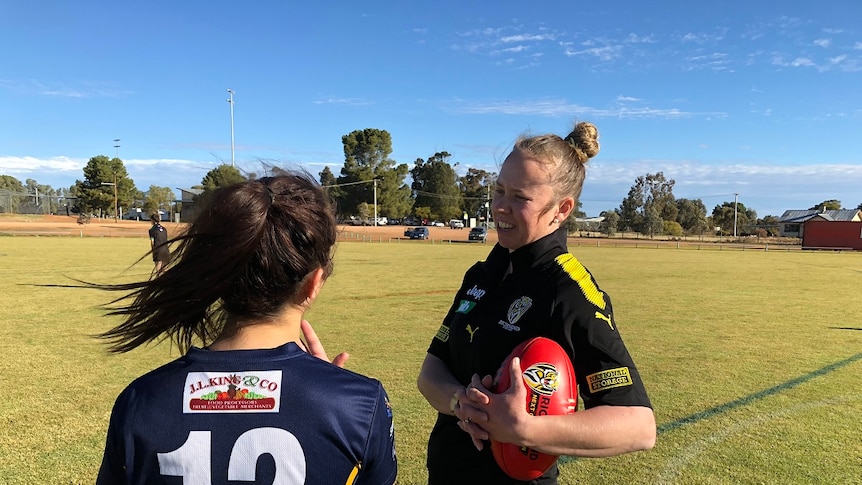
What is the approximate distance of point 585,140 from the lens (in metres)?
2.21

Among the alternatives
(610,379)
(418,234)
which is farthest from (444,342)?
(418,234)

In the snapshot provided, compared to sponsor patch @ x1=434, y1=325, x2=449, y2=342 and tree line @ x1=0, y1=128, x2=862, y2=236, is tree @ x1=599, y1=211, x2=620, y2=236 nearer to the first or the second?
tree line @ x1=0, y1=128, x2=862, y2=236

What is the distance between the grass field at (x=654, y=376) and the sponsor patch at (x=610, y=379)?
2688 millimetres

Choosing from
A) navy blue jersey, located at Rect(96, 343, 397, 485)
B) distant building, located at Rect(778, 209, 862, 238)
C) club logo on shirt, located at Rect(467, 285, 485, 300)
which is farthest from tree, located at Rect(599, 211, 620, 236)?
navy blue jersey, located at Rect(96, 343, 397, 485)

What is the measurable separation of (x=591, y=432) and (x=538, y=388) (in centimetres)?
19

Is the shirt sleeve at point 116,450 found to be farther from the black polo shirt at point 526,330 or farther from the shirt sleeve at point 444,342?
the shirt sleeve at point 444,342

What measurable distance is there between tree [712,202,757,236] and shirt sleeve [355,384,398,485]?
9562 cm

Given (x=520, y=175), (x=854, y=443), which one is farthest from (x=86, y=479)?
(x=854, y=443)

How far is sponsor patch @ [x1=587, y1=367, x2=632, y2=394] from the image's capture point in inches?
66.3

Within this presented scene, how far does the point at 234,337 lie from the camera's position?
4.74 ft

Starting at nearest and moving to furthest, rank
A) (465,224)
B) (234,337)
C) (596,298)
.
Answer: (234,337) → (596,298) → (465,224)

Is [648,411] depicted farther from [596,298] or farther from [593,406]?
[596,298]

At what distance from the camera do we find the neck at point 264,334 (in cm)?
142

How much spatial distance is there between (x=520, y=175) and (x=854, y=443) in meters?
4.79
